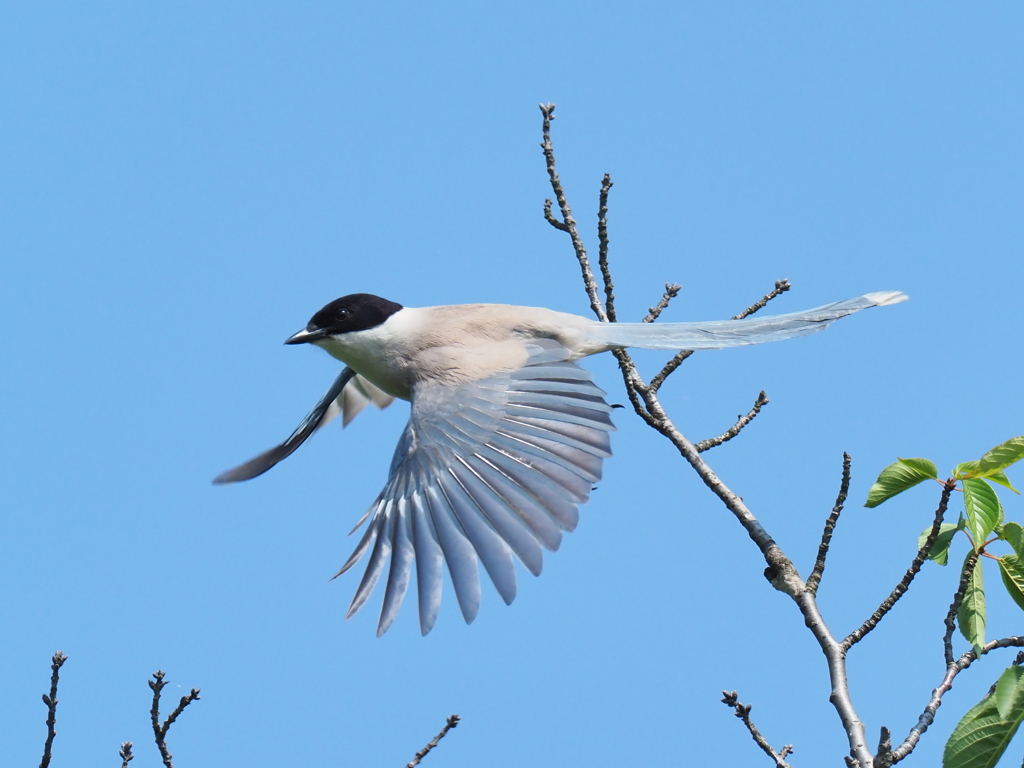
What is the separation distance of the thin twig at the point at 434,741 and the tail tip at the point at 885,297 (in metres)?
2.54

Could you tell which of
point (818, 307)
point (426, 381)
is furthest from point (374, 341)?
point (818, 307)

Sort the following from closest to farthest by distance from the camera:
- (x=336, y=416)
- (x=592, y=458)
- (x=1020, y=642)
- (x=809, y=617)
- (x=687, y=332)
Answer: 1. (x=1020, y=642)
2. (x=809, y=617)
3. (x=592, y=458)
4. (x=687, y=332)
5. (x=336, y=416)

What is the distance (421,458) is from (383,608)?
79 cm

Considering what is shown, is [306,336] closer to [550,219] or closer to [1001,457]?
[550,219]

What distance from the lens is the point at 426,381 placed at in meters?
4.47

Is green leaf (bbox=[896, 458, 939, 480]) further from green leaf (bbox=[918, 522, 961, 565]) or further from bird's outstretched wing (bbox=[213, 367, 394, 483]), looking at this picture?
bird's outstretched wing (bbox=[213, 367, 394, 483])

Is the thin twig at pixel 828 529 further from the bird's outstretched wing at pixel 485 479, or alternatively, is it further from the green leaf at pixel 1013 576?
the bird's outstretched wing at pixel 485 479

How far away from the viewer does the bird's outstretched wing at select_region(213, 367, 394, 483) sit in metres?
5.29

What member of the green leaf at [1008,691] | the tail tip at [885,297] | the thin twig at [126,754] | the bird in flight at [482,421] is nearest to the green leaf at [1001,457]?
the green leaf at [1008,691]

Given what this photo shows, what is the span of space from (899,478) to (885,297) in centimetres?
165

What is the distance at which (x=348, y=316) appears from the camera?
16.2 ft

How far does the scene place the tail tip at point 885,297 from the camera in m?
4.37

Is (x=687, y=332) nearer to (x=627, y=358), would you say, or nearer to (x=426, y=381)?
(x=627, y=358)

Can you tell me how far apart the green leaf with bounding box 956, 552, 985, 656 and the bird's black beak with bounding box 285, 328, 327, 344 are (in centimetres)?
318
